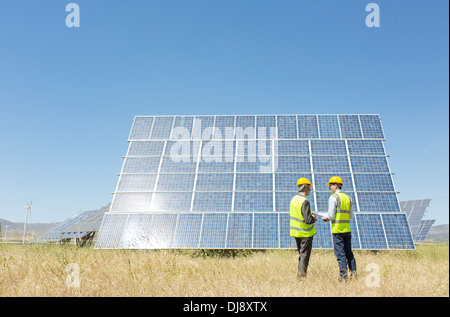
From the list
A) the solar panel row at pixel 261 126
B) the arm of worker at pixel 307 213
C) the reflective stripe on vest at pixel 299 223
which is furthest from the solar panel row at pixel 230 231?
the arm of worker at pixel 307 213

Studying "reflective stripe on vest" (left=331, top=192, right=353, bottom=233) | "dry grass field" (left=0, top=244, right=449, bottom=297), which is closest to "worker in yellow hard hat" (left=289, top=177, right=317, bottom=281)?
"dry grass field" (left=0, top=244, right=449, bottom=297)

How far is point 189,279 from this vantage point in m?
6.86

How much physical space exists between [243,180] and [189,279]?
784 centimetres

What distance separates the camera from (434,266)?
8.73 metres

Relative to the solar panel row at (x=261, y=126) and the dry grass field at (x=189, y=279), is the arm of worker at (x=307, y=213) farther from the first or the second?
the solar panel row at (x=261, y=126)

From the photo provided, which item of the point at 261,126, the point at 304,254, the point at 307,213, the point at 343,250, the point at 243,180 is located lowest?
the point at 304,254

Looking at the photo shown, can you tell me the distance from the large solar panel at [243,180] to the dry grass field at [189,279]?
3.20 meters

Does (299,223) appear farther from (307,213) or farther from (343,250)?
(343,250)

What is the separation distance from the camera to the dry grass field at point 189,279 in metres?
5.74

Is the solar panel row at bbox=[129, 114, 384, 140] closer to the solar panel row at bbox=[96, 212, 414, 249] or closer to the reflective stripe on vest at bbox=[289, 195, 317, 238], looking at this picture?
the solar panel row at bbox=[96, 212, 414, 249]

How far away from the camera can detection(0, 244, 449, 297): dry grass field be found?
5738mm

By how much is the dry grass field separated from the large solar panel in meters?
3.20

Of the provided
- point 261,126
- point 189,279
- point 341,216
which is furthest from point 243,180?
point 189,279

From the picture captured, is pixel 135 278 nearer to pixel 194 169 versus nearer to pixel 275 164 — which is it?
pixel 194 169
